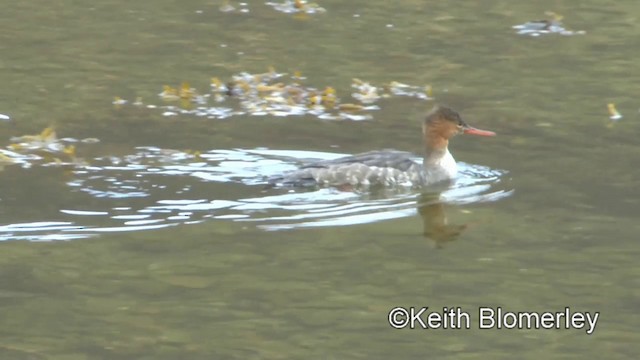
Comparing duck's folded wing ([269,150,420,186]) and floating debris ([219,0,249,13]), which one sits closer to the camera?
duck's folded wing ([269,150,420,186])

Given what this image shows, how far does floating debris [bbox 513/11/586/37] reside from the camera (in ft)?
60.4

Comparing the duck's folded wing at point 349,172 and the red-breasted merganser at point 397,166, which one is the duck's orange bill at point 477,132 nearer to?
the red-breasted merganser at point 397,166

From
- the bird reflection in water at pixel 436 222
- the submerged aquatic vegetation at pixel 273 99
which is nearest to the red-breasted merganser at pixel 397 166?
the bird reflection in water at pixel 436 222

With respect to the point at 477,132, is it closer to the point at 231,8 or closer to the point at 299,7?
the point at 299,7

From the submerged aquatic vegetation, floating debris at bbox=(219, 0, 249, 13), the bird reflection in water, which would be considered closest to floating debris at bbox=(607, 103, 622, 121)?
the submerged aquatic vegetation

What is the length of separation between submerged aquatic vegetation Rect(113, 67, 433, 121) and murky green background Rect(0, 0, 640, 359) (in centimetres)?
22

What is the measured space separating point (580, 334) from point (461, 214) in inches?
116

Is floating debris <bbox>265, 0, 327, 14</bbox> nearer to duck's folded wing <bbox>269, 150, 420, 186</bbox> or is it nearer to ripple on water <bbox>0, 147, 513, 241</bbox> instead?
ripple on water <bbox>0, 147, 513, 241</bbox>

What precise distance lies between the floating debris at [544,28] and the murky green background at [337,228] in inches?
8.2

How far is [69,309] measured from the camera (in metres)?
8.85

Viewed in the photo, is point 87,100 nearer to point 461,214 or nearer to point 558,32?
point 461,214

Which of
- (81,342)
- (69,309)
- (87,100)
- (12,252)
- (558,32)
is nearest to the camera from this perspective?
(81,342)

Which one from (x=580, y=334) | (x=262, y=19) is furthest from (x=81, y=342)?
(x=262, y=19)

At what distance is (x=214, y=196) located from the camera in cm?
1173
